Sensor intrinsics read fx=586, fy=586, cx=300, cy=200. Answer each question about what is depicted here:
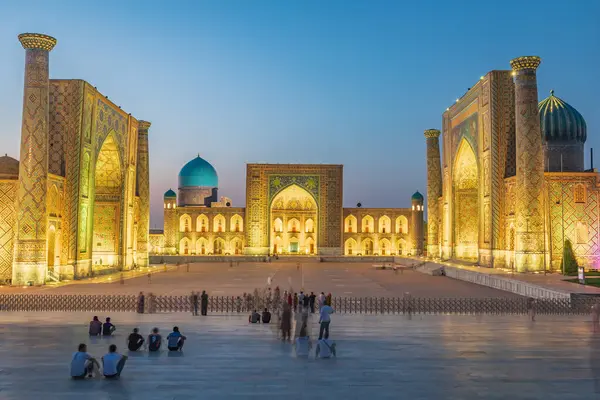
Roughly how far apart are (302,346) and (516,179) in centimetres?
2016

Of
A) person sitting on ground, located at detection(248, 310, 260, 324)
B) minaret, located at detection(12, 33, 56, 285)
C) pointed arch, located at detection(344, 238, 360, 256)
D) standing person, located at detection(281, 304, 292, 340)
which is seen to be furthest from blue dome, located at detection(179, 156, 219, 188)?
standing person, located at detection(281, 304, 292, 340)

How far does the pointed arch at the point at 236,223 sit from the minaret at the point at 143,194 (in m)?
19.1

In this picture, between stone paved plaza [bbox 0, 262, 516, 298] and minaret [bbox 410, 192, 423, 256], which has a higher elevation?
minaret [bbox 410, 192, 423, 256]

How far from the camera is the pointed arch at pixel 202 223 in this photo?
55156 mm

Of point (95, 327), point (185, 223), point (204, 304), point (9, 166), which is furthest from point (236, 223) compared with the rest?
point (95, 327)

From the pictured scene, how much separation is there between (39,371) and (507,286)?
18275mm

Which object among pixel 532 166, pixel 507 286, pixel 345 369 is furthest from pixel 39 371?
pixel 532 166

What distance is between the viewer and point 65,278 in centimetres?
2452

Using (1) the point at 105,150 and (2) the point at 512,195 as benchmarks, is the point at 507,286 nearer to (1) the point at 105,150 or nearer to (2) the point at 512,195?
(2) the point at 512,195

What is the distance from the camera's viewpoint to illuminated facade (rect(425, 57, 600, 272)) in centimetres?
2611

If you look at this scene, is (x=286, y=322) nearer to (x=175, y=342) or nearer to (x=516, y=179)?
(x=175, y=342)

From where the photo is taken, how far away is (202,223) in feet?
181

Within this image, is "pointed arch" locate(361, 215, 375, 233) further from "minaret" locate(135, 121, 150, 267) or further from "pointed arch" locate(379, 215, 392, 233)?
"minaret" locate(135, 121, 150, 267)

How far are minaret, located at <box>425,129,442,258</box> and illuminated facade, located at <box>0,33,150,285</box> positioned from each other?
21.1 metres
